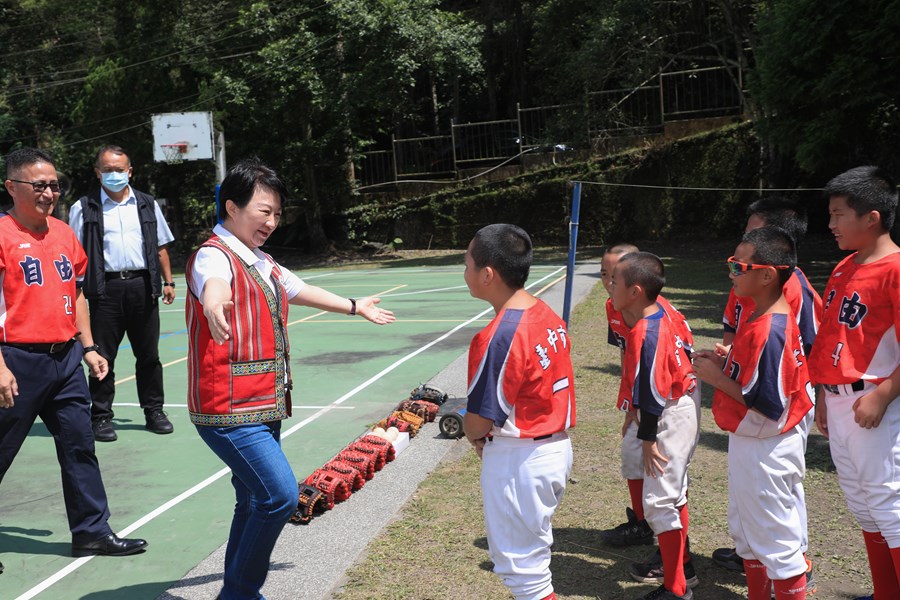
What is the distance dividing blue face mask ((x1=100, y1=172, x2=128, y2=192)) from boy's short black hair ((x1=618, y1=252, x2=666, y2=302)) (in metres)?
4.51

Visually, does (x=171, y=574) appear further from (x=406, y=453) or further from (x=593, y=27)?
(x=593, y=27)

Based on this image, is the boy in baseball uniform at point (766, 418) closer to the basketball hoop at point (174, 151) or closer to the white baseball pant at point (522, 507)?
the white baseball pant at point (522, 507)

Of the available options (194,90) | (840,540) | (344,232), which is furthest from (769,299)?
(194,90)

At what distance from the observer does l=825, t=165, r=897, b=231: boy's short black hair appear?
370 centimetres

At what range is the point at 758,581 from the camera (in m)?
3.60

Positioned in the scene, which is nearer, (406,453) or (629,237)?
(406,453)

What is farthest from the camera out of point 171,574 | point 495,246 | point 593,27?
point 593,27

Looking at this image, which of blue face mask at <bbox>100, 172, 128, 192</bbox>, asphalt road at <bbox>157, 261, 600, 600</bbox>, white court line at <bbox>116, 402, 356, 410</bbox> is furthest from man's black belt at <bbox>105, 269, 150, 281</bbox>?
asphalt road at <bbox>157, 261, 600, 600</bbox>

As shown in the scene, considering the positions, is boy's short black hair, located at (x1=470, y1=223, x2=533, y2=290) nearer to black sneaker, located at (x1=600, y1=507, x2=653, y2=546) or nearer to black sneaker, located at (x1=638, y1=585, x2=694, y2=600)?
black sneaker, located at (x1=638, y1=585, x2=694, y2=600)

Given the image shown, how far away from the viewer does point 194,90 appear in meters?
32.1

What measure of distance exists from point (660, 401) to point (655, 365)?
167 mm

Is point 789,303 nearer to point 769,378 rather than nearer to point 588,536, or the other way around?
point 769,378

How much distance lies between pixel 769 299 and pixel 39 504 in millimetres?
4781

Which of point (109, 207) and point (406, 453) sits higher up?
point (109, 207)
